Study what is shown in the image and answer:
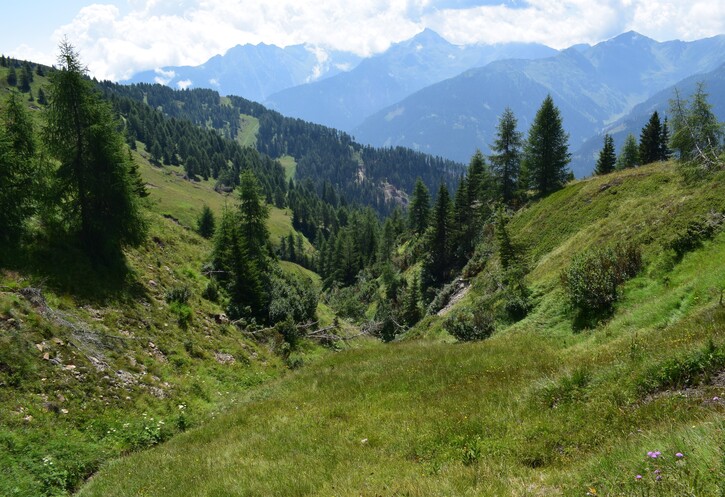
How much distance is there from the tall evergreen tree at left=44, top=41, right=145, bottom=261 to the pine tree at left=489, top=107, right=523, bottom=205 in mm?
46094

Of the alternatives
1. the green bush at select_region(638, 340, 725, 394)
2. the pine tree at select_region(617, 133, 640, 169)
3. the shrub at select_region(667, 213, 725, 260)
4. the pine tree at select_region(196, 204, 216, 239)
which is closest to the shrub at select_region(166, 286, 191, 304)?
the green bush at select_region(638, 340, 725, 394)

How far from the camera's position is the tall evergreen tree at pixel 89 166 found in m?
19.7

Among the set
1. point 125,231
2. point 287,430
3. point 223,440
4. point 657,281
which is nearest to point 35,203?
point 125,231

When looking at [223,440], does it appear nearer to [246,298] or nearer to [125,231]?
[125,231]

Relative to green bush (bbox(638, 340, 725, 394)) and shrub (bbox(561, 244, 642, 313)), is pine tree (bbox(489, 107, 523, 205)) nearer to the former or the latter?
shrub (bbox(561, 244, 642, 313))

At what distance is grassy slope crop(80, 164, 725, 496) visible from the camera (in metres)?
5.12

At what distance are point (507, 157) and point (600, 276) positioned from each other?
42929mm

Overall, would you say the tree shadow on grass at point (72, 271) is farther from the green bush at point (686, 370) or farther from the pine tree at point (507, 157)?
the pine tree at point (507, 157)

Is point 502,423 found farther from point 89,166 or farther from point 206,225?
point 206,225

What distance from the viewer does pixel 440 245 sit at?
57.4m

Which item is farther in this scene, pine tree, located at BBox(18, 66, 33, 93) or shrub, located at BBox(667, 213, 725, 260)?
pine tree, located at BBox(18, 66, 33, 93)

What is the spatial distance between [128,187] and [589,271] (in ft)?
75.3

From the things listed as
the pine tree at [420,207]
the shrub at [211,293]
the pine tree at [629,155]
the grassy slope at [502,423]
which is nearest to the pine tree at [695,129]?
the grassy slope at [502,423]

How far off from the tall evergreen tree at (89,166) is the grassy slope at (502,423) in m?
12.7
